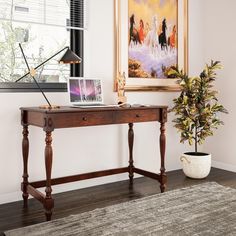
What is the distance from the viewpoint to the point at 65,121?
2449 millimetres

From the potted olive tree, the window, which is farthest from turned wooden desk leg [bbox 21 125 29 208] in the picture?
the potted olive tree

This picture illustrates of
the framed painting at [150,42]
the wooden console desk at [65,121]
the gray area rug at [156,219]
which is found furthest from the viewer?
the framed painting at [150,42]

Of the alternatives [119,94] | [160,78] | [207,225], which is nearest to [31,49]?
[119,94]

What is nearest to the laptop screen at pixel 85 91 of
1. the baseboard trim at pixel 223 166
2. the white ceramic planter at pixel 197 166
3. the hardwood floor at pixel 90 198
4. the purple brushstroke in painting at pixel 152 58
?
the purple brushstroke in painting at pixel 152 58

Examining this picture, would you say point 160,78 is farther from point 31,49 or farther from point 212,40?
point 31,49

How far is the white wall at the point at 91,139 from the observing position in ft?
9.23

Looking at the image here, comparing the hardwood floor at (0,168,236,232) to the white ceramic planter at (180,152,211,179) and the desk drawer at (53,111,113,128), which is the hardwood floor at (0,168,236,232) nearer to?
the white ceramic planter at (180,152,211,179)

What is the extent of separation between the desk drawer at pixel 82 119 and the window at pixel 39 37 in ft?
1.98

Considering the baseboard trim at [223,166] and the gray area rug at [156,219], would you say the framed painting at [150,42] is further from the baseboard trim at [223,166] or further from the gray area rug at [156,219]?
the gray area rug at [156,219]

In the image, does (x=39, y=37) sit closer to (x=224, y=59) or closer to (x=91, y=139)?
(x=91, y=139)

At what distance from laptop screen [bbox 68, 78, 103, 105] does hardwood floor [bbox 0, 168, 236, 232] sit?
2.75ft

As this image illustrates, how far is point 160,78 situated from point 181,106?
416mm

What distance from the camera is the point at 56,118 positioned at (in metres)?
2.40

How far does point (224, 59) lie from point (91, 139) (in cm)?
191
